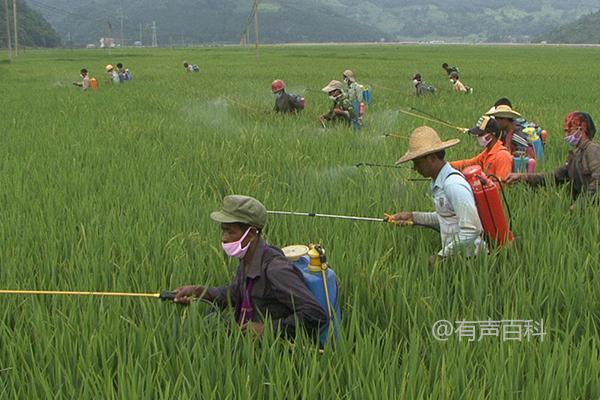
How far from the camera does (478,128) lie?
430 cm

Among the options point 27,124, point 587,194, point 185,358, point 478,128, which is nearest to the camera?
point 185,358

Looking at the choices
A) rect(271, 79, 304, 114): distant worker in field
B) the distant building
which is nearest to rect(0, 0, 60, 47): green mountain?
the distant building

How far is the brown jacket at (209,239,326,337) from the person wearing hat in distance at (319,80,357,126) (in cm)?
626

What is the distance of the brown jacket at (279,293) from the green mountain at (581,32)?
119 metres

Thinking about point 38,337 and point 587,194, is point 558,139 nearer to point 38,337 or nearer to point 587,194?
point 587,194

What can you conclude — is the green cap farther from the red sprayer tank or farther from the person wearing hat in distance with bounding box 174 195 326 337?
the red sprayer tank

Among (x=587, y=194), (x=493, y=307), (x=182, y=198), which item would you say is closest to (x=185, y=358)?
(x=493, y=307)

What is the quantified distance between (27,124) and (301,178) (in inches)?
224

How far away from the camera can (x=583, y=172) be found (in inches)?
155

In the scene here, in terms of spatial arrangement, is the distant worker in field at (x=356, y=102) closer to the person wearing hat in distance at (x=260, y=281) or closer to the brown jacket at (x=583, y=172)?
the brown jacket at (x=583, y=172)

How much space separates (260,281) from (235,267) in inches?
30.6

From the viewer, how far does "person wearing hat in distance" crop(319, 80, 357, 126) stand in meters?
8.30

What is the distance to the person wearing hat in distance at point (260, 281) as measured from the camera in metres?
2.13

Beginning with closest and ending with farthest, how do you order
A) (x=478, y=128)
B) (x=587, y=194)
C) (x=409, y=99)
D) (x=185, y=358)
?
1. (x=185, y=358)
2. (x=587, y=194)
3. (x=478, y=128)
4. (x=409, y=99)
